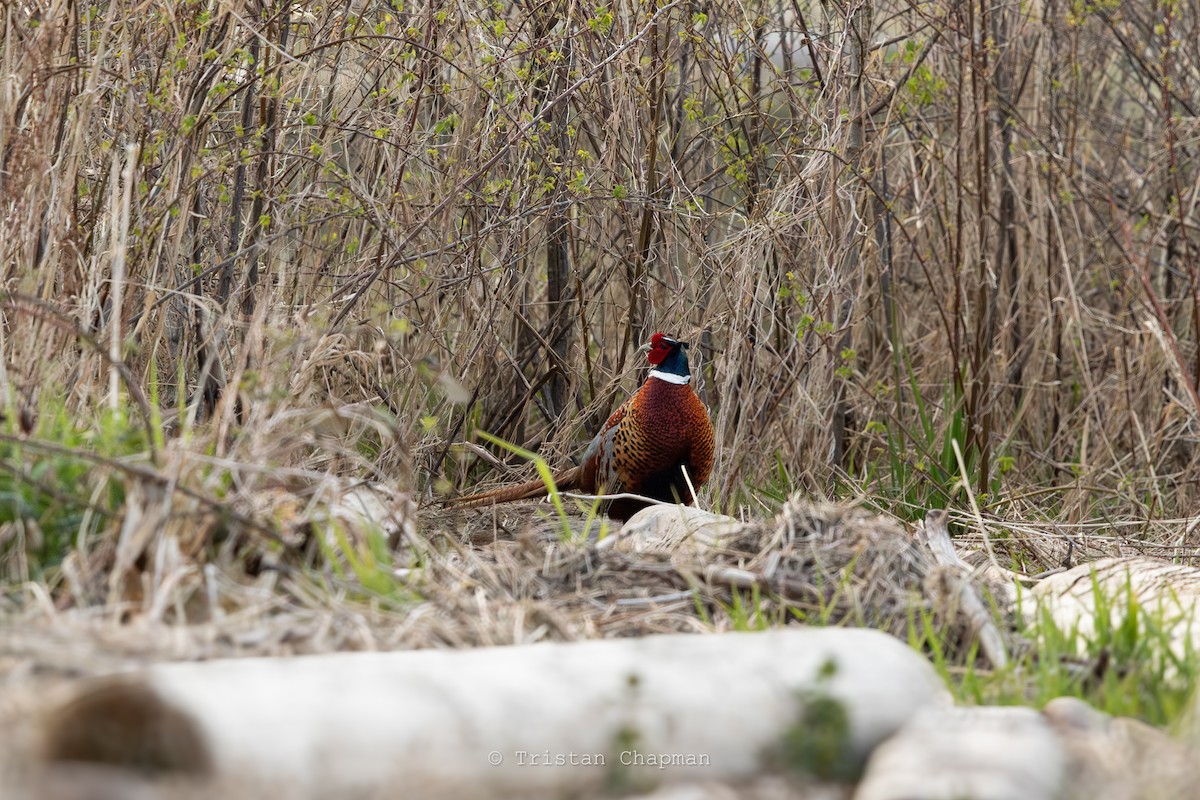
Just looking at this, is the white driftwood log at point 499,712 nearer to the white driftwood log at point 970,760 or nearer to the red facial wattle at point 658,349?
the white driftwood log at point 970,760

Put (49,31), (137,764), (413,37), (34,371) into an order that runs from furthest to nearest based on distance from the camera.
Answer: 1. (413,37)
2. (49,31)
3. (34,371)
4. (137,764)

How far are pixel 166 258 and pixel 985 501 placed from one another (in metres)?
2.98

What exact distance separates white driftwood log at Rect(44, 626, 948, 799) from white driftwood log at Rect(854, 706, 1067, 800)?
2.3 inches

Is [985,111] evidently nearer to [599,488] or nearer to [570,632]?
[599,488]

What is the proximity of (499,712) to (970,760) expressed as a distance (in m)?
0.61

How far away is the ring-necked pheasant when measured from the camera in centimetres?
437

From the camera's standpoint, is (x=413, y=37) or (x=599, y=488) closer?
(x=413, y=37)

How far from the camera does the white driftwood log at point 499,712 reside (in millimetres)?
1443

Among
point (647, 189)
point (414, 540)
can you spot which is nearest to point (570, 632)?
point (414, 540)

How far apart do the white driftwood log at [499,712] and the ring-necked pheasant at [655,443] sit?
2.45m

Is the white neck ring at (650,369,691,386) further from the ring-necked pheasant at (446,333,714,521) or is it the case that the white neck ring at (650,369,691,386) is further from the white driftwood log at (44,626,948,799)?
the white driftwood log at (44,626,948,799)

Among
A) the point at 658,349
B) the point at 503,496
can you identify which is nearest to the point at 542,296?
the point at 658,349

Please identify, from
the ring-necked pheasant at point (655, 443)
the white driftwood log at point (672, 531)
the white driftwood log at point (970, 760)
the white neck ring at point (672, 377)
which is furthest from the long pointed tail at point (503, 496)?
the white driftwood log at point (970, 760)

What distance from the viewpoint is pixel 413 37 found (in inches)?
161
